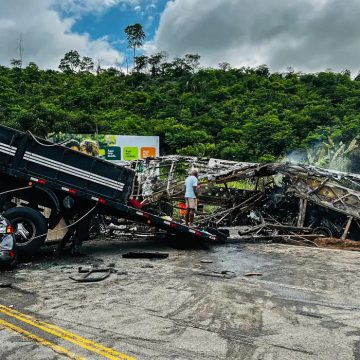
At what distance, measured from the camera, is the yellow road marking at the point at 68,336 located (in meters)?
4.52

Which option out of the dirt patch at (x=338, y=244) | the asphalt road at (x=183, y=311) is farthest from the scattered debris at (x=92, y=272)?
the dirt patch at (x=338, y=244)

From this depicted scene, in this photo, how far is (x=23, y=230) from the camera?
32.8 ft

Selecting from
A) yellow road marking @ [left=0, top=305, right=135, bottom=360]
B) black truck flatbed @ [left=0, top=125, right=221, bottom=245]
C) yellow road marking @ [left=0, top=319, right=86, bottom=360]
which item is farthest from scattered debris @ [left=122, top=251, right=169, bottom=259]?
yellow road marking @ [left=0, top=319, right=86, bottom=360]

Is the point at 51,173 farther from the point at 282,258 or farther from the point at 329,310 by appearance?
the point at 329,310

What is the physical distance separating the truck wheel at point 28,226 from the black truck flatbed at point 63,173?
0.62 metres

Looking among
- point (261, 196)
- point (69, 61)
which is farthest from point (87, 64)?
point (261, 196)

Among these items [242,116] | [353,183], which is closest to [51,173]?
[353,183]

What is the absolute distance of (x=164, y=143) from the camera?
46062 millimetres

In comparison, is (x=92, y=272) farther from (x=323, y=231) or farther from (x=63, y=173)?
(x=323, y=231)

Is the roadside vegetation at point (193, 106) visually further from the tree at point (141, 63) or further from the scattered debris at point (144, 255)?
the scattered debris at point (144, 255)

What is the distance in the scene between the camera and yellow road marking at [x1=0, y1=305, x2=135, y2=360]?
4.52m

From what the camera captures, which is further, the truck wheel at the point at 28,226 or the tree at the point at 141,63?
the tree at the point at 141,63

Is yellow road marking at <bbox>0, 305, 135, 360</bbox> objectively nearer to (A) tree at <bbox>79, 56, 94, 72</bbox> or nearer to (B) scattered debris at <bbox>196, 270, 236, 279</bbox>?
(B) scattered debris at <bbox>196, 270, 236, 279</bbox>

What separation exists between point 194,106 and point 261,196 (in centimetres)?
3970
